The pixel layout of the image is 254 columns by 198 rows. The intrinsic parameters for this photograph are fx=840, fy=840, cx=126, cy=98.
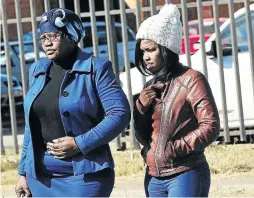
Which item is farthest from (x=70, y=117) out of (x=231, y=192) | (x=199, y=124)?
(x=231, y=192)

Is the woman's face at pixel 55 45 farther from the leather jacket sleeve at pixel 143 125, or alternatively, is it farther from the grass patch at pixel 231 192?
the grass patch at pixel 231 192

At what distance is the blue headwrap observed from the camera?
181 inches

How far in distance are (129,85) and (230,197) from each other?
8.11 feet

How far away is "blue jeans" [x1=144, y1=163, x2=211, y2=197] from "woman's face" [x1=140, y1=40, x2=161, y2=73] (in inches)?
23.1

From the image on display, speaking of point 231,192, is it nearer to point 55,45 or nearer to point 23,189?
point 23,189

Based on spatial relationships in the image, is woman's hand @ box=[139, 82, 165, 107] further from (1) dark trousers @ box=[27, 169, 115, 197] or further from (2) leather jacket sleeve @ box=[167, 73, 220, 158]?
Answer: (1) dark trousers @ box=[27, 169, 115, 197]

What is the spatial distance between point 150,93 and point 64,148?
0.55 metres

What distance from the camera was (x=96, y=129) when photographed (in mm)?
4512

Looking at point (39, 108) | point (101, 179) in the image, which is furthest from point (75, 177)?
point (39, 108)

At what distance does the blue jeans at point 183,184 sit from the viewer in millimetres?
4402

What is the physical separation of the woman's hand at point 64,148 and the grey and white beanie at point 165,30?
694mm

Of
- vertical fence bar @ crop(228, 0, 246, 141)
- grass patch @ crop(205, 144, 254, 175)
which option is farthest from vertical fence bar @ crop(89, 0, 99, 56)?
grass patch @ crop(205, 144, 254, 175)

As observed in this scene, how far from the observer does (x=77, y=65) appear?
4594 millimetres

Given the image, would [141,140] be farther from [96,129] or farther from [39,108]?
[39,108]
